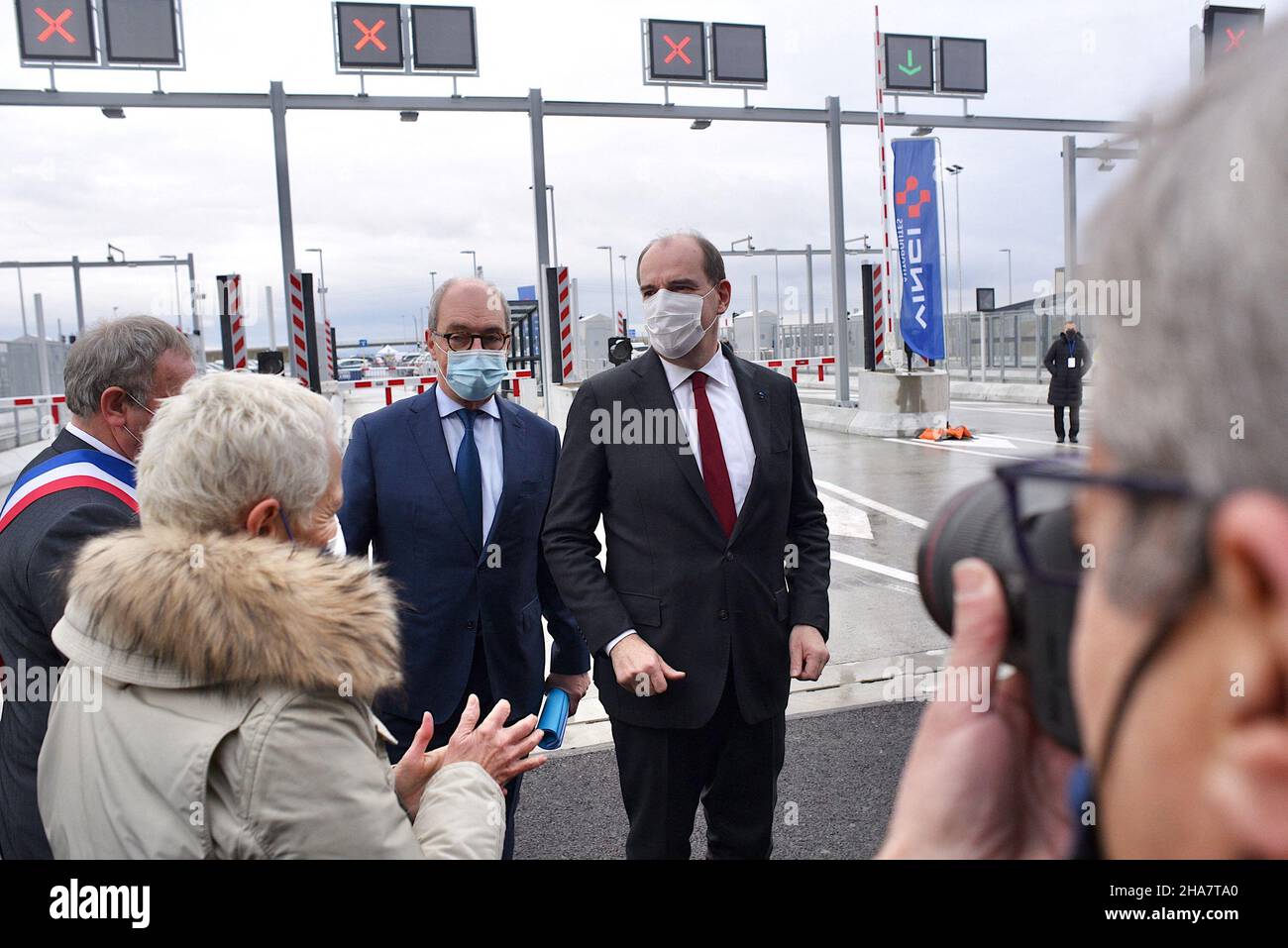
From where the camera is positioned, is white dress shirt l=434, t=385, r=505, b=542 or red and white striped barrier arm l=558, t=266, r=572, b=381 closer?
white dress shirt l=434, t=385, r=505, b=542

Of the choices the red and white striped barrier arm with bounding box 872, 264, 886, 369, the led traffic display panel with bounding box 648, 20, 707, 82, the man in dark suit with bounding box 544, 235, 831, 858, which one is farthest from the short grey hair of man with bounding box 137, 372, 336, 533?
the red and white striped barrier arm with bounding box 872, 264, 886, 369

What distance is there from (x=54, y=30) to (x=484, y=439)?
974cm

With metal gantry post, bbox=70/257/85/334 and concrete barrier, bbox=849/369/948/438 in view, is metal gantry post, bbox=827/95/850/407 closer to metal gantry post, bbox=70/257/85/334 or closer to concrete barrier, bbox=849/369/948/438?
concrete barrier, bbox=849/369/948/438

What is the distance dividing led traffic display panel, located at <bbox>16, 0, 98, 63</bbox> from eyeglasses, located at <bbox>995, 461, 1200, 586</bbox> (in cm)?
1193

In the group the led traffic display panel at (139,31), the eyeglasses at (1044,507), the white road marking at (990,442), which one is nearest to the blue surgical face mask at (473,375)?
the eyeglasses at (1044,507)

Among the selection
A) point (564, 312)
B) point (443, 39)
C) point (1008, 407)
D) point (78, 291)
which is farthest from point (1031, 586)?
point (78, 291)

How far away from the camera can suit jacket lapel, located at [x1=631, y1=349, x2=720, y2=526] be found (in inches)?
98.9

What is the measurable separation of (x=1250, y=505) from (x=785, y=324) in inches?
1568

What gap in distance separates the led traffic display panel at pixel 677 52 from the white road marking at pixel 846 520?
6112mm

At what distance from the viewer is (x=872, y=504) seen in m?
8.78

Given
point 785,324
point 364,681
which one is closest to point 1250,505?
point 364,681

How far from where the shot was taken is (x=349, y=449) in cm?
297

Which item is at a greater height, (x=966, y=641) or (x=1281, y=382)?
(x=1281, y=382)
